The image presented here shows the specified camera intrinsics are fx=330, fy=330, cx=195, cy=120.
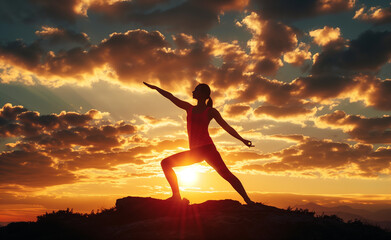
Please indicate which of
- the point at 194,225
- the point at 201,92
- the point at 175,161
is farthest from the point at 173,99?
the point at 194,225

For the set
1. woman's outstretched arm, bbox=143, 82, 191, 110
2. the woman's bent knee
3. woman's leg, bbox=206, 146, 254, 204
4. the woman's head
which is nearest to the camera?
woman's leg, bbox=206, 146, 254, 204

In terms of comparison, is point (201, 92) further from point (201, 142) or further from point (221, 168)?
point (221, 168)

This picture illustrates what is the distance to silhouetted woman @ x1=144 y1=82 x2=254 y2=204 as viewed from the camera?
9797 millimetres

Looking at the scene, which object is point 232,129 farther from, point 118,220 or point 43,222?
point 43,222

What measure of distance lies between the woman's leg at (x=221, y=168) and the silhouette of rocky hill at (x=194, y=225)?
3.04 ft

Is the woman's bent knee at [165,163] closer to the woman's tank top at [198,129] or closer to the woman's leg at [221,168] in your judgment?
the woman's tank top at [198,129]

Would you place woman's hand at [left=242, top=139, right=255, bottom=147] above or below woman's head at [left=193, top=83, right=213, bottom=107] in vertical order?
below

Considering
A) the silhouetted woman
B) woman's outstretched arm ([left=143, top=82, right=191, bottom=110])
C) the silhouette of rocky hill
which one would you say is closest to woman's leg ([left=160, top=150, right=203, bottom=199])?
the silhouetted woman

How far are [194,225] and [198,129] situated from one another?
9.25 feet

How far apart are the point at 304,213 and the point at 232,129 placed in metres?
4.39

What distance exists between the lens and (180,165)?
991 centimetres

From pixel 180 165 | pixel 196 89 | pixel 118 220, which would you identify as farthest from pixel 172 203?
pixel 196 89

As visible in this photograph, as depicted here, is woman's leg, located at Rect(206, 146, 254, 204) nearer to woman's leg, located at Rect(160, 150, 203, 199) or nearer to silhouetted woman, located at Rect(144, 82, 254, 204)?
silhouetted woman, located at Rect(144, 82, 254, 204)

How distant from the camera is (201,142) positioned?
32.1ft
